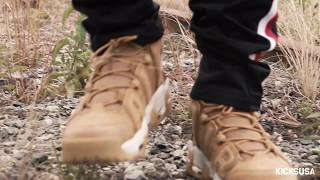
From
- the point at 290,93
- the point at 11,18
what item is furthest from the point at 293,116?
the point at 11,18

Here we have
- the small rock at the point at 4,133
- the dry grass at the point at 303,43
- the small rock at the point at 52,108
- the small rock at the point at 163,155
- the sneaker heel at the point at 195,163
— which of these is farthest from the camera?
the dry grass at the point at 303,43

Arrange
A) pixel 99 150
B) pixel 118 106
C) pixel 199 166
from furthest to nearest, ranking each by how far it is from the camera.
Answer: pixel 199 166 → pixel 118 106 → pixel 99 150

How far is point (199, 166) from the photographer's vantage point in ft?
5.40

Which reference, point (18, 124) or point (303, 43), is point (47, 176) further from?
point (303, 43)

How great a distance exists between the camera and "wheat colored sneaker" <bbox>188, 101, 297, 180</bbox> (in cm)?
147

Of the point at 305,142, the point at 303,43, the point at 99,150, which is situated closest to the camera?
the point at 99,150

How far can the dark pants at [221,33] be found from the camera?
1.49 metres

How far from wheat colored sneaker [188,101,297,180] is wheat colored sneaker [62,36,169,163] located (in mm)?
120

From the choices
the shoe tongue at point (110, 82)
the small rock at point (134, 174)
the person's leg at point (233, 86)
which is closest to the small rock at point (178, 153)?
the small rock at point (134, 174)

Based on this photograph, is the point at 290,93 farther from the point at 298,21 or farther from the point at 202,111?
the point at 202,111

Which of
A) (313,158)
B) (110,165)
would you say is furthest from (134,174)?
(313,158)

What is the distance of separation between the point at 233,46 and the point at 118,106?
271mm

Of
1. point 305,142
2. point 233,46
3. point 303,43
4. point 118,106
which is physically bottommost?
point 305,142

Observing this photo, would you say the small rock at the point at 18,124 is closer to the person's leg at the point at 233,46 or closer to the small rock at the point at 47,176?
the small rock at the point at 47,176
